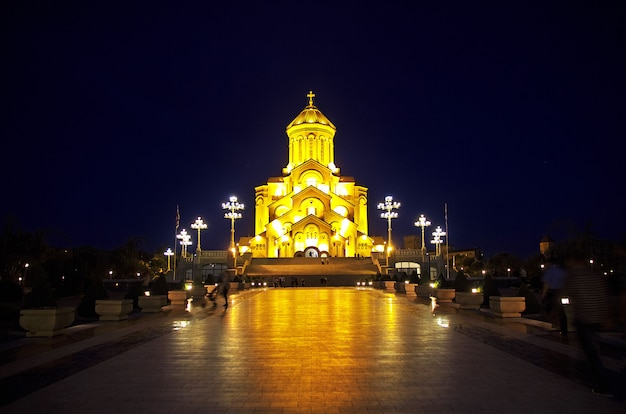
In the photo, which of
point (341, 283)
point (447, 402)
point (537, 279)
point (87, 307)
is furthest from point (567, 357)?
point (341, 283)

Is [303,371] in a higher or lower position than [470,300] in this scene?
lower

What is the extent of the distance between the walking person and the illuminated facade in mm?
49775

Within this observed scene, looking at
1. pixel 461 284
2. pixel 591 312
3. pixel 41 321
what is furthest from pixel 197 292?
pixel 591 312

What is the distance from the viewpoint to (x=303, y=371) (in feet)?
23.1

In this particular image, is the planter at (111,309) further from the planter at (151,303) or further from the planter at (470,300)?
the planter at (470,300)

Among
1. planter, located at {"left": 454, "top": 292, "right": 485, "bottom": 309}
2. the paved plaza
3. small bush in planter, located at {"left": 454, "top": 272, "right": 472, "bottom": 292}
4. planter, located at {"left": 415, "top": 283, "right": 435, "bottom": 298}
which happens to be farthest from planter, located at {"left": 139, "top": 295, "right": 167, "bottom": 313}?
planter, located at {"left": 415, "top": 283, "right": 435, "bottom": 298}

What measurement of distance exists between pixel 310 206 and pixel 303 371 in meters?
54.7

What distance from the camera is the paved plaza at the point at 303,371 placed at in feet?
17.7

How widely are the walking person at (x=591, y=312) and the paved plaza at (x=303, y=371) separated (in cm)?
27

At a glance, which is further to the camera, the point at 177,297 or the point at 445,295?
the point at 445,295

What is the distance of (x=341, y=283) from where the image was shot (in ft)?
145

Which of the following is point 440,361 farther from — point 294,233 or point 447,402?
point 294,233

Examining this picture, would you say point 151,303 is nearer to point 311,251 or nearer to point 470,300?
point 470,300

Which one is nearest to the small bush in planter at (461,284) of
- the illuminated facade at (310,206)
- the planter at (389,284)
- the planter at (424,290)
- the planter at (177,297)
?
the planter at (424,290)
